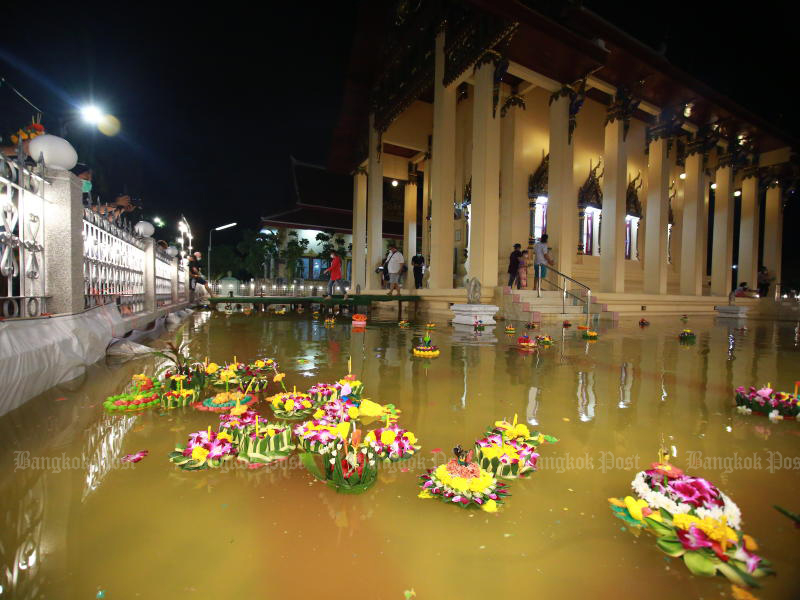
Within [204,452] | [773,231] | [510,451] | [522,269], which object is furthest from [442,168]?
[773,231]

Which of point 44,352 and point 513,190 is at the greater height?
point 513,190

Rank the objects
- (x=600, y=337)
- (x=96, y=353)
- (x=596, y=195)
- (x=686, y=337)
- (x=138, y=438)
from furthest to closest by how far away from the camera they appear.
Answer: (x=596, y=195) → (x=600, y=337) → (x=686, y=337) → (x=96, y=353) → (x=138, y=438)

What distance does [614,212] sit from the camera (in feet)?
40.4

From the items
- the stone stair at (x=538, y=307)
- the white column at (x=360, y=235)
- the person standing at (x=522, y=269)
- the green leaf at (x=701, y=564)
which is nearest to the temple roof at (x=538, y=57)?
the white column at (x=360, y=235)

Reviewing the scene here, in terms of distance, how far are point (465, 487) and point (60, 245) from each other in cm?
462

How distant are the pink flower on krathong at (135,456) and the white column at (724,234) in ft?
68.0

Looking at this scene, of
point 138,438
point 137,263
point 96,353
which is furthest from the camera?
point 137,263

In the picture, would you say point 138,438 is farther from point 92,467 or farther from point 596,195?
point 596,195

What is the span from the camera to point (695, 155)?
15.0m

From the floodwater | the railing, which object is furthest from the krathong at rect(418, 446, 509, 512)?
the railing

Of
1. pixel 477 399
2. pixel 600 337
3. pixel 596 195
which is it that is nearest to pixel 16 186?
pixel 477 399

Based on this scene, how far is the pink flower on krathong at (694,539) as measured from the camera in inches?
48.9

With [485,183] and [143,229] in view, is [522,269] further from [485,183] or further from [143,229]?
[143,229]

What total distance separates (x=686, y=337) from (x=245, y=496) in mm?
7444
